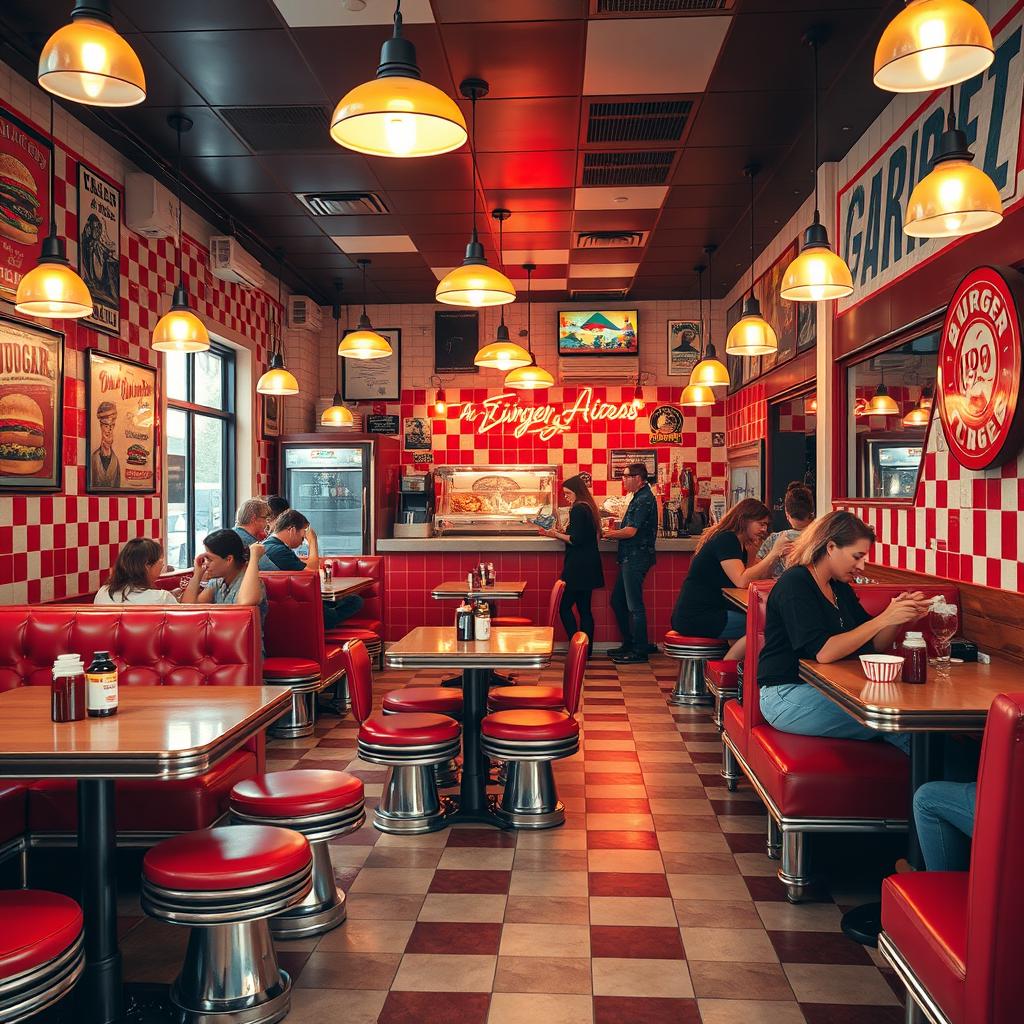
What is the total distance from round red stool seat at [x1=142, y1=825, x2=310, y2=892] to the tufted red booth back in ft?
3.87

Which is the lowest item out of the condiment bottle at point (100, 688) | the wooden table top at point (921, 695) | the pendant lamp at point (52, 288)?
the wooden table top at point (921, 695)

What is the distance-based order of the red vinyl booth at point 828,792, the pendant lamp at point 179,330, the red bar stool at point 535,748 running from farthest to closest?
1. the pendant lamp at point 179,330
2. the red bar stool at point 535,748
3. the red vinyl booth at point 828,792

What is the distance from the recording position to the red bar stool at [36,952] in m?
2.03

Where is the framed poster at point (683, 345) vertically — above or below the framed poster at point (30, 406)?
above

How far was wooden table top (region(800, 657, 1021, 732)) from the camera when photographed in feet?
8.87

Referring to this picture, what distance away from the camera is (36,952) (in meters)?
2.08

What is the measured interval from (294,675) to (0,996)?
Result: 3628mm

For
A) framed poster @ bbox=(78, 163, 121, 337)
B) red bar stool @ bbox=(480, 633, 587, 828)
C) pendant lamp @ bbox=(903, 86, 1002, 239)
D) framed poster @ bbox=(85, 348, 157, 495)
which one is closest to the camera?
pendant lamp @ bbox=(903, 86, 1002, 239)

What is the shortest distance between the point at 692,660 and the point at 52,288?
462cm

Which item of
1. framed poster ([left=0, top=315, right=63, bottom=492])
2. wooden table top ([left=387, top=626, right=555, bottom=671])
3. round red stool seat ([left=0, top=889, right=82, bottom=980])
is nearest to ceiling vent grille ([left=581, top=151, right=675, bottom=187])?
wooden table top ([left=387, top=626, right=555, bottom=671])

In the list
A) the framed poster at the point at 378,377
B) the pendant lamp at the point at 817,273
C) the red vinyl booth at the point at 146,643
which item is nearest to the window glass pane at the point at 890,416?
the pendant lamp at the point at 817,273

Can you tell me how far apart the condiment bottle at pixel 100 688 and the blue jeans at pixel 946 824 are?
2357 mm

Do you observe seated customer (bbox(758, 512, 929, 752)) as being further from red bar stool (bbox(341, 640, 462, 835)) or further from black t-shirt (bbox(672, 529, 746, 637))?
black t-shirt (bbox(672, 529, 746, 637))

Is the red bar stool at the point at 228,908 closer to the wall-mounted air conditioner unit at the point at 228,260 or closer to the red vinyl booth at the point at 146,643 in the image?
the red vinyl booth at the point at 146,643
